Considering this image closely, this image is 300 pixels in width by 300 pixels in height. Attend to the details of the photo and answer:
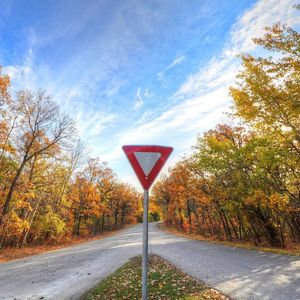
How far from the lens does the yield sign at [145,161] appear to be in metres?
2.94

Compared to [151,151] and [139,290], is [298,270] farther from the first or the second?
[151,151]

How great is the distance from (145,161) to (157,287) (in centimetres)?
411

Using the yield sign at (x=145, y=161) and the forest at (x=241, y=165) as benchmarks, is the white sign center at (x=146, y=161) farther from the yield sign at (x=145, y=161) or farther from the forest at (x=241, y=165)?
the forest at (x=241, y=165)

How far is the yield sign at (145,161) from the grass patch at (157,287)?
10.6 ft

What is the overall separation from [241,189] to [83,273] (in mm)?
10011

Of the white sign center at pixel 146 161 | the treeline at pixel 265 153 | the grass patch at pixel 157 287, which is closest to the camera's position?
the white sign center at pixel 146 161

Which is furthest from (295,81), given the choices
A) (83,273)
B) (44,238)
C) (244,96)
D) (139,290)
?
(44,238)

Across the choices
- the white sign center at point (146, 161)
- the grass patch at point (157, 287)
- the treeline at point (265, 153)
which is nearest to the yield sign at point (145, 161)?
the white sign center at point (146, 161)

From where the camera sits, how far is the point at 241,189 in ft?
41.5

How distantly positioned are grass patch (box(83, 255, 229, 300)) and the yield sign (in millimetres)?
3237

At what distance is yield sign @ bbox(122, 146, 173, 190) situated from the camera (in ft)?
9.64

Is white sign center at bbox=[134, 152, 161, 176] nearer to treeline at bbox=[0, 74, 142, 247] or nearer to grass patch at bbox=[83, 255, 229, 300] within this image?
grass patch at bbox=[83, 255, 229, 300]

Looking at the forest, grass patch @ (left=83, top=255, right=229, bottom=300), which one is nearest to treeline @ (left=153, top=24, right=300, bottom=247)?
the forest

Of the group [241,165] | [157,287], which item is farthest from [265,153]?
[157,287]
